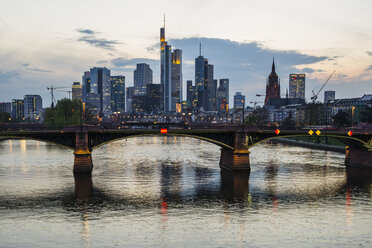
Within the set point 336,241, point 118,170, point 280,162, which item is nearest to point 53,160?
point 118,170

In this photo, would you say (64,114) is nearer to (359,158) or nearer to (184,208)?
(359,158)

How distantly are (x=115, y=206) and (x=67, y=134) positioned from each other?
93.5 feet

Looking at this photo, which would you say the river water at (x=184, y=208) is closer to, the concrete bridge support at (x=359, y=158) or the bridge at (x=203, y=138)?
the bridge at (x=203, y=138)

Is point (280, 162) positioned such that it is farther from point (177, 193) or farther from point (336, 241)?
point (336, 241)

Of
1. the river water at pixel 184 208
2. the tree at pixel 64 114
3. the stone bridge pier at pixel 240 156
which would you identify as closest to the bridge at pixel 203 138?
the stone bridge pier at pixel 240 156

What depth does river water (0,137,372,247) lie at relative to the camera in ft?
122

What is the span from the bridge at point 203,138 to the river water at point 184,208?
379 centimetres

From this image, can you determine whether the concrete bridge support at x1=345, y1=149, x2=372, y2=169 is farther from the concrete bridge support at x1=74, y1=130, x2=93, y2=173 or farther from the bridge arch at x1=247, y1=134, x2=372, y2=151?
the concrete bridge support at x1=74, y1=130, x2=93, y2=173

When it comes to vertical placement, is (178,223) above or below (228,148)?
below

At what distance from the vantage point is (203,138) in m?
77.7

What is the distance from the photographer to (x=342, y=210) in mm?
48219

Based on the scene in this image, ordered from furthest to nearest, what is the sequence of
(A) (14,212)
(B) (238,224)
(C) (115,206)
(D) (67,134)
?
(D) (67,134) < (C) (115,206) < (A) (14,212) < (B) (238,224)

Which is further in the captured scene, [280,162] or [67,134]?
[280,162]

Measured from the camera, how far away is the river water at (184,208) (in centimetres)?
3712
